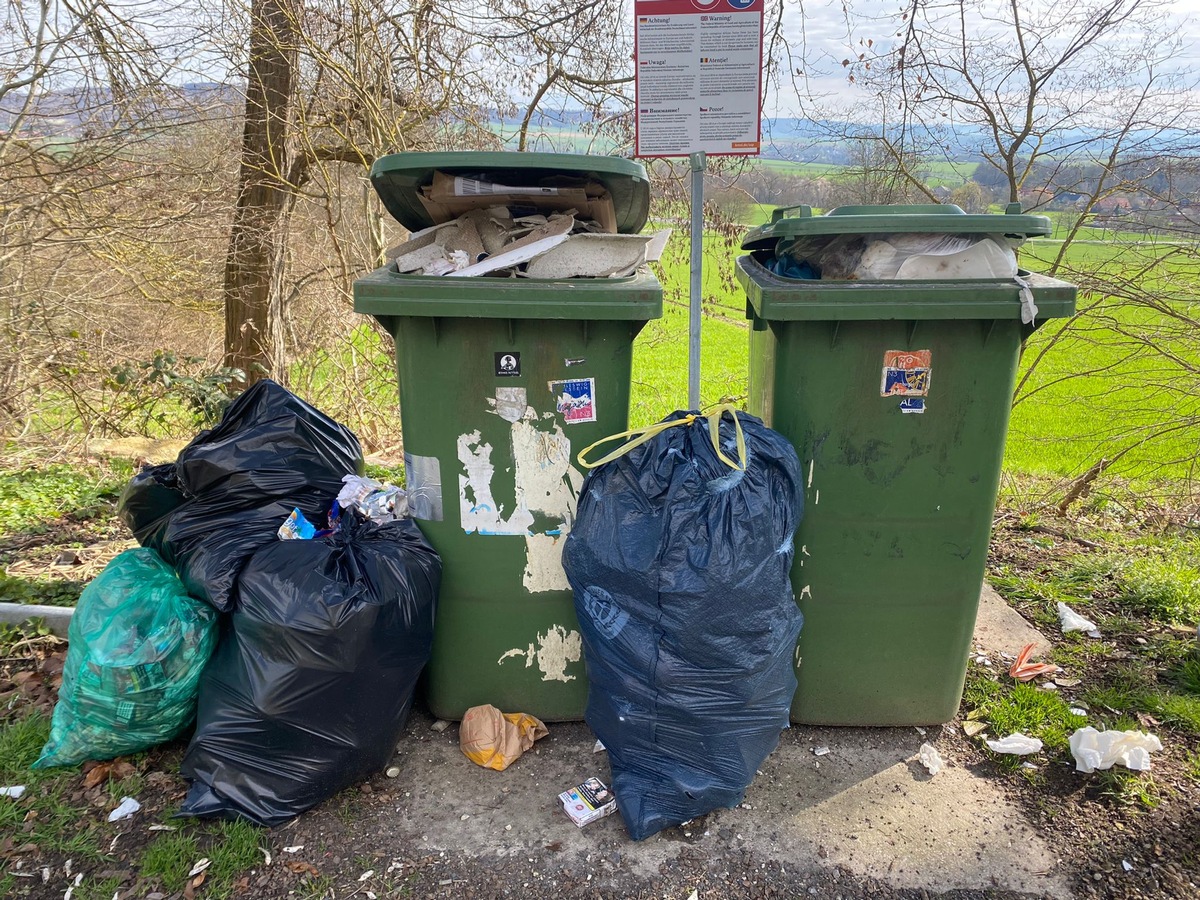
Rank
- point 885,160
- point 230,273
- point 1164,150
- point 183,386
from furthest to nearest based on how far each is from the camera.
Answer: point 230,273 < point 183,386 < point 885,160 < point 1164,150

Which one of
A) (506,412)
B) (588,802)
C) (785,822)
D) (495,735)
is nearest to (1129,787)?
(785,822)

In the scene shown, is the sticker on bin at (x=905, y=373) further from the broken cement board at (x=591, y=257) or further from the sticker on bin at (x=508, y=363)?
the sticker on bin at (x=508, y=363)

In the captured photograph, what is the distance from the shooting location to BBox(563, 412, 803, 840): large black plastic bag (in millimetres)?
1890

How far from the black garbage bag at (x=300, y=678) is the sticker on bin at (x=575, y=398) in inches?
23.7

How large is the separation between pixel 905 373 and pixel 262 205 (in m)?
4.50

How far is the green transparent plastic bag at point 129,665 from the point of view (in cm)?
203

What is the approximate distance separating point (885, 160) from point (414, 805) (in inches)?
162

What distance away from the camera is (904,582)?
2.27 m

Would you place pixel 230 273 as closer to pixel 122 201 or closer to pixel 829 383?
pixel 122 201

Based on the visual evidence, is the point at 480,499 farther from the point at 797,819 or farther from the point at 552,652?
the point at 797,819

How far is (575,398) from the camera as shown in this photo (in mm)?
2143

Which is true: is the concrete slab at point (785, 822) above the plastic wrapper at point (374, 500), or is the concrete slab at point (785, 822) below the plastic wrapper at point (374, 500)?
below

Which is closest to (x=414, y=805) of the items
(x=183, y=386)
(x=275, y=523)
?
(x=275, y=523)

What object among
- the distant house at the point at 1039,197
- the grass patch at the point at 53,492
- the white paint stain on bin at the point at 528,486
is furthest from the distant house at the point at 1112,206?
the grass patch at the point at 53,492
